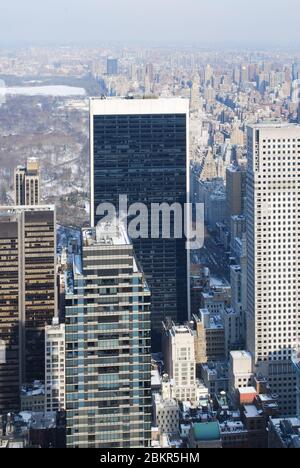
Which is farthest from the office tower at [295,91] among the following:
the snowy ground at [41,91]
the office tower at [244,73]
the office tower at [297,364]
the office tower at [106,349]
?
the office tower at [106,349]

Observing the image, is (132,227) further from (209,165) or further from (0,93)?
(209,165)

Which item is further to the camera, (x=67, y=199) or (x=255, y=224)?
(x=67, y=199)

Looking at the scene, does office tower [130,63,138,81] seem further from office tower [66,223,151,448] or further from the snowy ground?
office tower [66,223,151,448]

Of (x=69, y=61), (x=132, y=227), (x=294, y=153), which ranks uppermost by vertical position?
(x=69, y=61)

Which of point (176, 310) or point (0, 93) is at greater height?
point (0, 93)

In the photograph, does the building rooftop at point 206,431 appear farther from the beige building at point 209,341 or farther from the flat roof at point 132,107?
the flat roof at point 132,107
